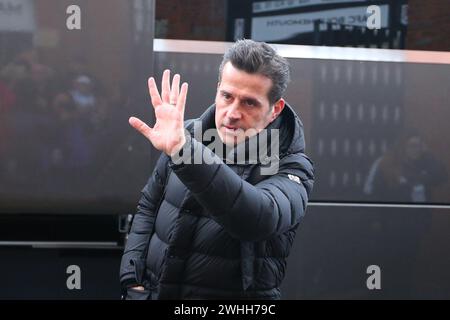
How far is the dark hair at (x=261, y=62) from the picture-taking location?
180cm

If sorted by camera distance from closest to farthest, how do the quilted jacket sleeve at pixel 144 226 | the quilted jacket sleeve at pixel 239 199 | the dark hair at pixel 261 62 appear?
1. the quilted jacket sleeve at pixel 239 199
2. the dark hair at pixel 261 62
3. the quilted jacket sleeve at pixel 144 226

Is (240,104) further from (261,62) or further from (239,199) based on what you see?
(239,199)

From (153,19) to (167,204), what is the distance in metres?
1.33

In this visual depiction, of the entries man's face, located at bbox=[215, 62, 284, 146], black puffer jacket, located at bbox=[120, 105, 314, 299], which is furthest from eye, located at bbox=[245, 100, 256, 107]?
black puffer jacket, located at bbox=[120, 105, 314, 299]

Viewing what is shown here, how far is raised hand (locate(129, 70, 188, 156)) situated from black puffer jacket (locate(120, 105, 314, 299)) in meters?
0.04

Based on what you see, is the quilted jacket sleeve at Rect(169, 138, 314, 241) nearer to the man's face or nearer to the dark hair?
the man's face

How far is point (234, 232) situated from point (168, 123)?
1.05ft

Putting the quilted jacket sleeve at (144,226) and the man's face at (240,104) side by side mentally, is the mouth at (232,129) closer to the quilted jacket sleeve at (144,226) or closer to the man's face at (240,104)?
the man's face at (240,104)

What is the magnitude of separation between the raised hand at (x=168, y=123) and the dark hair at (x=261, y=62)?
0.21 metres

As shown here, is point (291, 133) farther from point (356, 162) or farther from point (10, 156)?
point (10, 156)

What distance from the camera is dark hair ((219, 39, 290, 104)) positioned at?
1.80 metres

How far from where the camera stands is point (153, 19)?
305 centimetres

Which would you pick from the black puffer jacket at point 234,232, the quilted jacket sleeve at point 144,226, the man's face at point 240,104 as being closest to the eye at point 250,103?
the man's face at point 240,104

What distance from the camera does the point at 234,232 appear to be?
5.58ft
